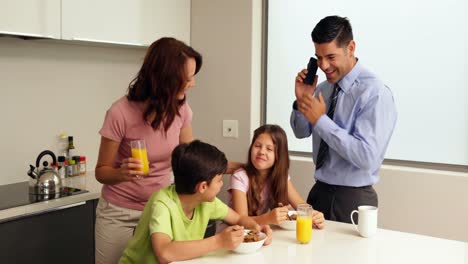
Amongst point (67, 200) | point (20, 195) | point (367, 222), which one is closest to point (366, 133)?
point (367, 222)

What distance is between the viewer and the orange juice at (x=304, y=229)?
165cm

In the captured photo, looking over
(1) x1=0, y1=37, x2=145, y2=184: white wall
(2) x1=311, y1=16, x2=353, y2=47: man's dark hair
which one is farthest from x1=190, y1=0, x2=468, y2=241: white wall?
(2) x1=311, y1=16, x2=353, y2=47: man's dark hair

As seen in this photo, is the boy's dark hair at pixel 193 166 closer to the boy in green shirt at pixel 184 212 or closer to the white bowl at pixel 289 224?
the boy in green shirt at pixel 184 212

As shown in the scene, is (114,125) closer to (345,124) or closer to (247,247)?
(247,247)

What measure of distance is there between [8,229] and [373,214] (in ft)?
5.07

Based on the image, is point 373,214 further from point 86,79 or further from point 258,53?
point 86,79

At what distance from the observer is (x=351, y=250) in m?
1.61

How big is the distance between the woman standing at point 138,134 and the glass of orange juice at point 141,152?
0.11ft

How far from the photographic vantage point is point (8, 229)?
2123 millimetres

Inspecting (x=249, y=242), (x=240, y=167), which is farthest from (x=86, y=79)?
(x=249, y=242)

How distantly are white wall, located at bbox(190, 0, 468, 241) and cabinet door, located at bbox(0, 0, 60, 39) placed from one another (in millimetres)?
1110

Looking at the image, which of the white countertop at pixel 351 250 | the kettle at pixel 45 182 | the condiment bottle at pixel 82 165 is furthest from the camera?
the condiment bottle at pixel 82 165

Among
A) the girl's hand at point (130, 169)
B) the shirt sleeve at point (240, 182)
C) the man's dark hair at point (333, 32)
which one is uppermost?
the man's dark hair at point (333, 32)

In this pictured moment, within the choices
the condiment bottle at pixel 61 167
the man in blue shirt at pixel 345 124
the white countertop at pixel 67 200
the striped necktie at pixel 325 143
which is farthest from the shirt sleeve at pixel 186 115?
the condiment bottle at pixel 61 167
